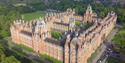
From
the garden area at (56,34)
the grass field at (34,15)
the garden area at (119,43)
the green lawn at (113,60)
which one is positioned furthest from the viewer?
the grass field at (34,15)

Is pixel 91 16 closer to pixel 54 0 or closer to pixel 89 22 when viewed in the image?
pixel 89 22

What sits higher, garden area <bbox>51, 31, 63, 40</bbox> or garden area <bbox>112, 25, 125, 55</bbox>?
garden area <bbox>51, 31, 63, 40</bbox>

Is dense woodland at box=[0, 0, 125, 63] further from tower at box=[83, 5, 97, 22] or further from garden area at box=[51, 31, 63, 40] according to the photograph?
garden area at box=[51, 31, 63, 40]

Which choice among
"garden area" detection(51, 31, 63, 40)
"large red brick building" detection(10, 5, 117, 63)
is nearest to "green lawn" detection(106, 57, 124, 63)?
"large red brick building" detection(10, 5, 117, 63)

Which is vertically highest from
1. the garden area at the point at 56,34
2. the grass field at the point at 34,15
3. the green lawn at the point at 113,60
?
the grass field at the point at 34,15

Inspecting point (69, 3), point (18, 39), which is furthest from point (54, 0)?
point (18, 39)

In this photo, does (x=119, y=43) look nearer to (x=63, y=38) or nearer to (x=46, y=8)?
(x=63, y=38)

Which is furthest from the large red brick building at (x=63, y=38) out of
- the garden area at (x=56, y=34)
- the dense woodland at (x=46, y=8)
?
the dense woodland at (x=46, y=8)

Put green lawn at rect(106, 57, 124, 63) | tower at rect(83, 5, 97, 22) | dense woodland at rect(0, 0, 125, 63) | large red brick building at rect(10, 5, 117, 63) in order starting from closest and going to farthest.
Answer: large red brick building at rect(10, 5, 117, 63)
green lawn at rect(106, 57, 124, 63)
dense woodland at rect(0, 0, 125, 63)
tower at rect(83, 5, 97, 22)

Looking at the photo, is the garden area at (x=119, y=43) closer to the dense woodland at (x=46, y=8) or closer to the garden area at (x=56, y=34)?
the garden area at (x=56, y=34)

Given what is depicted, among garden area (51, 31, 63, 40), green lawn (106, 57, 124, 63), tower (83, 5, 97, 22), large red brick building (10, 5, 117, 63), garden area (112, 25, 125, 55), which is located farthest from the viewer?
tower (83, 5, 97, 22)

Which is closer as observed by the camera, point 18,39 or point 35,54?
point 35,54
